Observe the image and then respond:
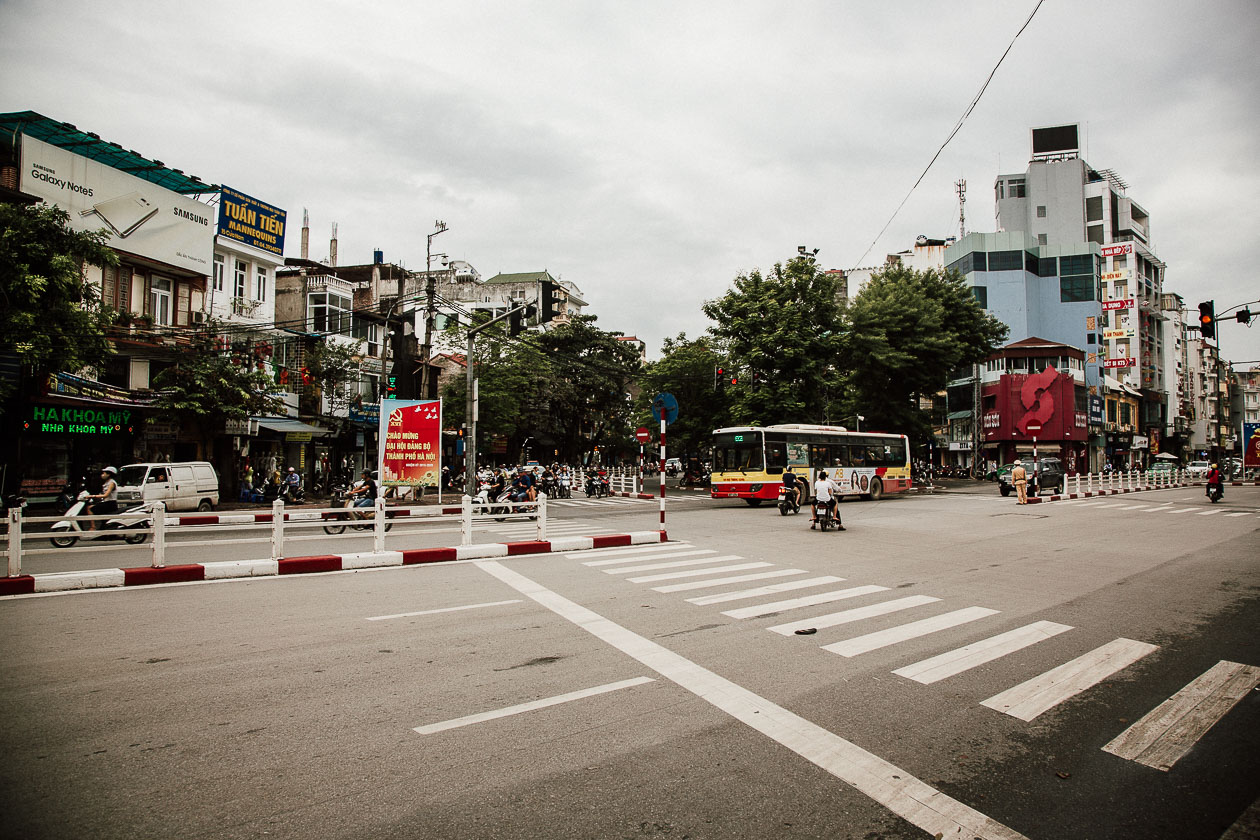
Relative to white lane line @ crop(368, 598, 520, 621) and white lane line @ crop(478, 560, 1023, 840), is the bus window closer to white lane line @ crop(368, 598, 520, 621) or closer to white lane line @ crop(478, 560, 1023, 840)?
white lane line @ crop(368, 598, 520, 621)

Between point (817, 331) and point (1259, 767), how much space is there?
31212 millimetres

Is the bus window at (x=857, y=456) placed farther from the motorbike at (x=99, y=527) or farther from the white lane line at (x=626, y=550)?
the motorbike at (x=99, y=527)

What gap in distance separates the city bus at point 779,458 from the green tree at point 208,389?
16.7 meters

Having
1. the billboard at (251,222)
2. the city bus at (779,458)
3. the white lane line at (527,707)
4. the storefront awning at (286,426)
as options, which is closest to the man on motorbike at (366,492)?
the white lane line at (527,707)

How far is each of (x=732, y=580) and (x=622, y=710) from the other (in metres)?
5.21

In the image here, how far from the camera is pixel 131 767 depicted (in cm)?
347

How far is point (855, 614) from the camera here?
7.09 metres

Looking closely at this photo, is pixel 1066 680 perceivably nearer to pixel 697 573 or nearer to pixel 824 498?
pixel 697 573

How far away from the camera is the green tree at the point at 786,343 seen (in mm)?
32531

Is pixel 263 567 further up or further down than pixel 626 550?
further up

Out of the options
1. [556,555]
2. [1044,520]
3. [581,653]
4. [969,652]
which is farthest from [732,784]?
[1044,520]

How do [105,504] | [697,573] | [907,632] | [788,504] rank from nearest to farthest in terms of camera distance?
[907,632] → [697,573] → [105,504] → [788,504]

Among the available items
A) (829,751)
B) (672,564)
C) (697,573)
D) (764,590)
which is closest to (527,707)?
(829,751)

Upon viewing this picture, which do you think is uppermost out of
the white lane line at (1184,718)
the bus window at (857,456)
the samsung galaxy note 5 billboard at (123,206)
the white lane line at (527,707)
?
the samsung galaxy note 5 billboard at (123,206)
